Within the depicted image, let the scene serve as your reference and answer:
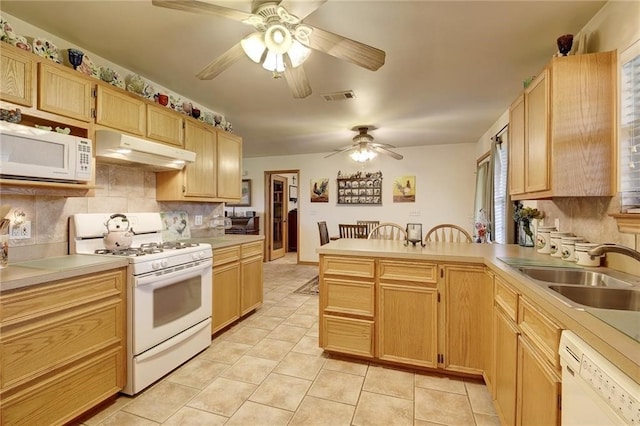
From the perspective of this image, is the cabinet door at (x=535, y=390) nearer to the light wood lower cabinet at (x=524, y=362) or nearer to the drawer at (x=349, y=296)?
the light wood lower cabinet at (x=524, y=362)

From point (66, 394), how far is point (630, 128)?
332cm

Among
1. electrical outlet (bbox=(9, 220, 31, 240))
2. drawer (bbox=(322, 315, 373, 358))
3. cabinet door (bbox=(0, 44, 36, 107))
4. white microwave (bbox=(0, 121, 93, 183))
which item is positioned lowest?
drawer (bbox=(322, 315, 373, 358))

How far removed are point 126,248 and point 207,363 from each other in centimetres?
113

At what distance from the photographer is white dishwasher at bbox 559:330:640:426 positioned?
670 millimetres

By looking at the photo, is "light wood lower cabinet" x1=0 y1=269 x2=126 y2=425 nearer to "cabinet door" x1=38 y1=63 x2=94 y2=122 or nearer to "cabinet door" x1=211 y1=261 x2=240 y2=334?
"cabinet door" x1=211 y1=261 x2=240 y2=334

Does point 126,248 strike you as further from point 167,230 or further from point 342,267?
point 342,267

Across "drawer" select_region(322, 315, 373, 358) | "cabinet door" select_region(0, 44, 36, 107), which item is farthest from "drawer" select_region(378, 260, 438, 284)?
"cabinet door" select_region(0, 44, 36, 107)

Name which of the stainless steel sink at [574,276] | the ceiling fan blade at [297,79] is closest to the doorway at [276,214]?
the ceiling fan blade at [297,79]

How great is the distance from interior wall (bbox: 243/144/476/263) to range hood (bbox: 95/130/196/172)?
3.77m

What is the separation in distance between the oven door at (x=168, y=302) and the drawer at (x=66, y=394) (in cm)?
18

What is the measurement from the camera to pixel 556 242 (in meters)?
1.98

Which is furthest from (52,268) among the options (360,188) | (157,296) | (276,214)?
(276,214)

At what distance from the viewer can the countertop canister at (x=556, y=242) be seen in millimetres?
1929

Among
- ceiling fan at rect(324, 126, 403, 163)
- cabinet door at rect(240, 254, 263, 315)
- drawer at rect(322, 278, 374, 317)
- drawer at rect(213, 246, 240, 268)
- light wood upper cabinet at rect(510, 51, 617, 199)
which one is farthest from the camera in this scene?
ceiling fan at rect(324, 126, 403, 163)
